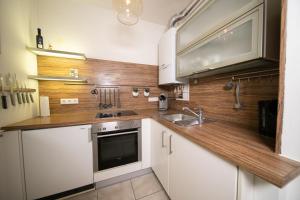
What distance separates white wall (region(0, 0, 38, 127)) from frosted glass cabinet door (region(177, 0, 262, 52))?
1.74 m

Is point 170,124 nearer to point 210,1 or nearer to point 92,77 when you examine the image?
point 210,1

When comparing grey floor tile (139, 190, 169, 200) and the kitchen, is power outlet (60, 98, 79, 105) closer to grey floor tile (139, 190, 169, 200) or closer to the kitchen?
the kitchen

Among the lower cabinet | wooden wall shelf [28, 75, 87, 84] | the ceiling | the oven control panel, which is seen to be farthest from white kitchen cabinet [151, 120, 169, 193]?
the ceiling

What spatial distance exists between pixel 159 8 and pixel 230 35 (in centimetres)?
131

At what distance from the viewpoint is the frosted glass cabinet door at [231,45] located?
2.41ft

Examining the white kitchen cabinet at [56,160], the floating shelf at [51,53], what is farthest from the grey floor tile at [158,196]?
the floating shelf at [51,53]

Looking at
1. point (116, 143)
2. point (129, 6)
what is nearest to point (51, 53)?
point (129, 6)

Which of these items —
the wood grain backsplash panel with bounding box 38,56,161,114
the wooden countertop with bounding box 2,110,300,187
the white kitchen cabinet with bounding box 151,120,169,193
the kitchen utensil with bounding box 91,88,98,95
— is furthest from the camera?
the kitchen utensil with bounding box 91,88,98,95

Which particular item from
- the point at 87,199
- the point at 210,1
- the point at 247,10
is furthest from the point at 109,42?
the point at 87,199

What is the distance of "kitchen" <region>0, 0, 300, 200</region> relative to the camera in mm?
592

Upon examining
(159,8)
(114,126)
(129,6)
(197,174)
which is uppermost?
(159,8)

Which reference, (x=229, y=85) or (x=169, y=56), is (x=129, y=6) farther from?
(x=229, y=85)

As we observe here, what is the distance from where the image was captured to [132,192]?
1.35 m

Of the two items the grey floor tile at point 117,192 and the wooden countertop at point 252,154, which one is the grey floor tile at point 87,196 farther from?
the wooden countertop at point 252,154
